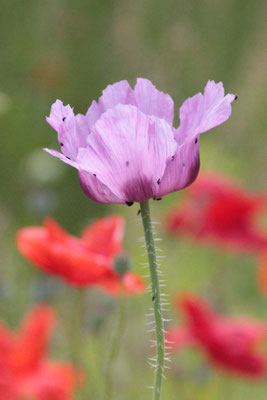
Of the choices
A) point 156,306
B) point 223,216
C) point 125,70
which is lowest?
point 156,306

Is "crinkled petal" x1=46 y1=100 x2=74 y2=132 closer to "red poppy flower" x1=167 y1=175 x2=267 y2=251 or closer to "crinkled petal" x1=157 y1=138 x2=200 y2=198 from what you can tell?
"crinkled petal" x1=157 y1=138 x2=200 y2=198

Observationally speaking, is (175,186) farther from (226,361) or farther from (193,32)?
(193,32)

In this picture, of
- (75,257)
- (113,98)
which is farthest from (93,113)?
(75,257)

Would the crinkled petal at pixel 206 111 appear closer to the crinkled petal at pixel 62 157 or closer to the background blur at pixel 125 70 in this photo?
the crinkled petal at pixel 62 157

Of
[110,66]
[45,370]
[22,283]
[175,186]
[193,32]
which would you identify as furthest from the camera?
[110,66]

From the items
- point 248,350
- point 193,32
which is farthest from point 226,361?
point 193,32

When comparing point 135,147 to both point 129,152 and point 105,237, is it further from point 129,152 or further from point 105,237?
point 105,237

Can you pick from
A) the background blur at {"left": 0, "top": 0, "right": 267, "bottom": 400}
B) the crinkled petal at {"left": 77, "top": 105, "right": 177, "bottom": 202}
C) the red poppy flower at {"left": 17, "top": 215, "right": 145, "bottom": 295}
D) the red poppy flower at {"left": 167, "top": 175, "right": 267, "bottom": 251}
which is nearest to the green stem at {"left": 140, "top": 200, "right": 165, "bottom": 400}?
the crinkled petal at {"left": 77, "top": 105, "right": 177, "bottom": 202}
